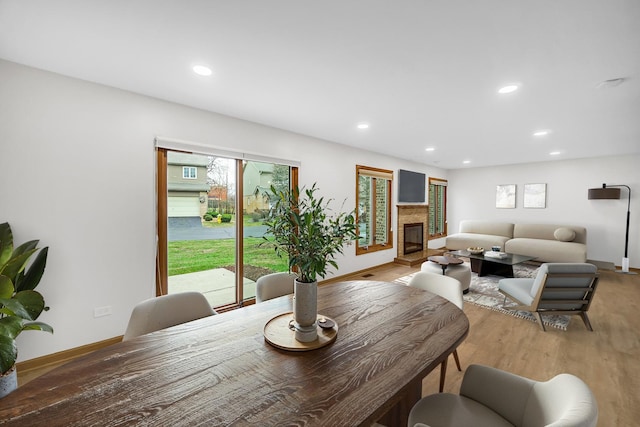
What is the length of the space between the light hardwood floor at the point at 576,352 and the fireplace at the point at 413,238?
2.59 meters

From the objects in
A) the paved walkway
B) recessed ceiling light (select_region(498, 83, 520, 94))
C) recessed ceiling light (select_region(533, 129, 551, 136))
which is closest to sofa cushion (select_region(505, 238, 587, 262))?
recessed ceiling light (select_region(533, 129, 551, 136))

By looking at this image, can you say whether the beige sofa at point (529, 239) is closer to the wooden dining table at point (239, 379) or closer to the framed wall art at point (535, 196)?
the framed wall art at point (535, 196)

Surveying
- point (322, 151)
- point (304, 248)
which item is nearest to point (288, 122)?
point (322, 151)

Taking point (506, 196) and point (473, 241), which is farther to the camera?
point (506, 196)

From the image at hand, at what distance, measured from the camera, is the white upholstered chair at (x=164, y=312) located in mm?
1472

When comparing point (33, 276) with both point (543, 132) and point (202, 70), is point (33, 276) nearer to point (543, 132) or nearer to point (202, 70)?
point (202, 70)

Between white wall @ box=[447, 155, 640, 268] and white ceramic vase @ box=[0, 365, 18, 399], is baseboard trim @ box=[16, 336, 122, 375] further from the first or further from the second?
white wall @ box=[447, 155, 640, 268]

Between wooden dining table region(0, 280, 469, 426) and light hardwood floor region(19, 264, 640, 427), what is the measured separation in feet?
3.60

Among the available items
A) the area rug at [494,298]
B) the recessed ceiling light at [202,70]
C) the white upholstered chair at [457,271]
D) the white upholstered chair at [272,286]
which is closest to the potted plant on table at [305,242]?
the white upholstered chair at [272,286]

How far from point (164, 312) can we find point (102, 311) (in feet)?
4.40

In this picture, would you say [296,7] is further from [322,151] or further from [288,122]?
[322,151]

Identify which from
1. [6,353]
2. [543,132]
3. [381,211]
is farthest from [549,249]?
[6,353]

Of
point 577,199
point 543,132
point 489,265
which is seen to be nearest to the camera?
point 543,132

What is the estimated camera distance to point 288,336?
48.3 inches
